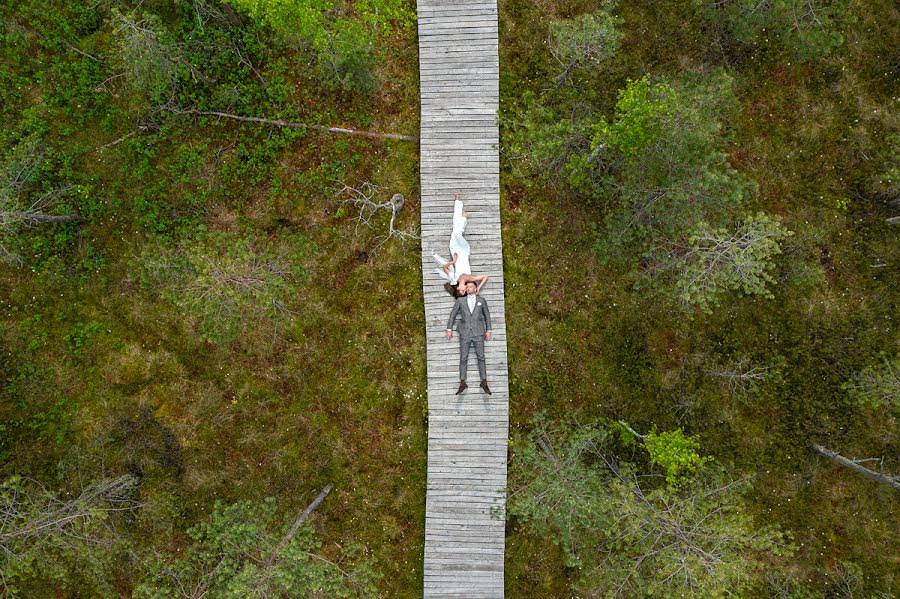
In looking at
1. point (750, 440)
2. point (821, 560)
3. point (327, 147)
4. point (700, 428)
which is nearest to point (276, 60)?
point (327, 147)

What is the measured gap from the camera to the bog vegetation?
14.1m

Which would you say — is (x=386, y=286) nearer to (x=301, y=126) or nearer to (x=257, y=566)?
(x=301, y=126)

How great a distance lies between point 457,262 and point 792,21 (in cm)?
1115

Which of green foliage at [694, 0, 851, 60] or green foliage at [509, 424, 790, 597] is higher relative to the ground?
green foliage at [694, 0, 851, 60]

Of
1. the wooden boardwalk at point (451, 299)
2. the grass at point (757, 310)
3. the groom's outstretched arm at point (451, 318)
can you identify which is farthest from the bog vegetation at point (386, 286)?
the groom's outstretched arm at point (451, 318)

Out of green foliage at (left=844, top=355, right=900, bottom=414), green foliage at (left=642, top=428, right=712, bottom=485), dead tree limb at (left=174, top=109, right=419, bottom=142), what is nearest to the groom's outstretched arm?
dead tree limb at (left=174, top=109, right=419, bottom=142)

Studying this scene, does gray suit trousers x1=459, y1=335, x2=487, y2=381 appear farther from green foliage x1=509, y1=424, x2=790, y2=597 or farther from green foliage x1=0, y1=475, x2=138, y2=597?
green foliage x1=0, y1=475, x2=138, y2=597

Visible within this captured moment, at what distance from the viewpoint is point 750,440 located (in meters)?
14.2

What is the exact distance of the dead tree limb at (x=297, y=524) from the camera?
12.1 meters

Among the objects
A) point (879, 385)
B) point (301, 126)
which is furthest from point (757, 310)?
point (301, 126)

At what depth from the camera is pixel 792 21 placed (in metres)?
13.9

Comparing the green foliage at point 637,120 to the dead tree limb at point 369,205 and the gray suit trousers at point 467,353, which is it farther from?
the gray suit trousers at point 467,353

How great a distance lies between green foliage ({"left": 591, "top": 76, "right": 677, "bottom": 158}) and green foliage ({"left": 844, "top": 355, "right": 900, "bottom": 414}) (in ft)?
28.1

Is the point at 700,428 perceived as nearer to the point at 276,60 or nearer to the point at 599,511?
the point at 599,511
